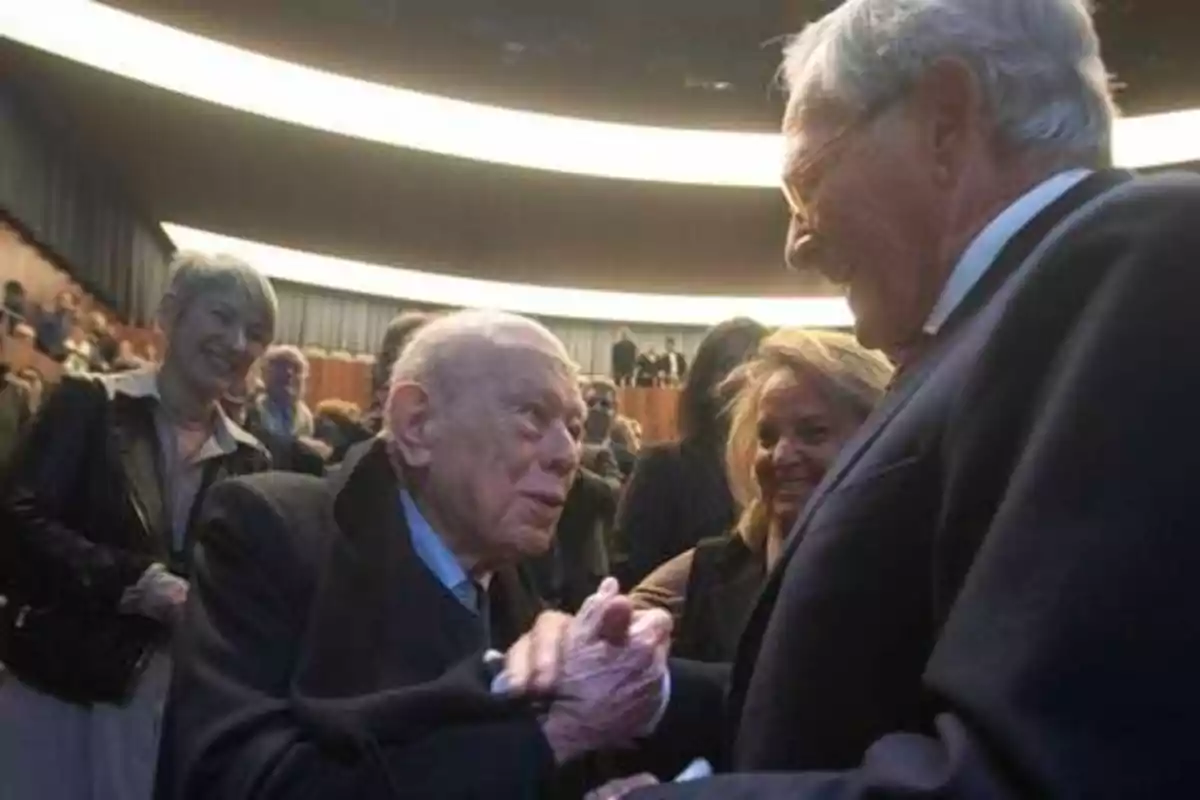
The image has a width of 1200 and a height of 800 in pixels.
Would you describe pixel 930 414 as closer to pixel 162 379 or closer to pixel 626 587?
pixel 162 379

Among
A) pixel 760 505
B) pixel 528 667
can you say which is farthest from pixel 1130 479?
pixel 760 505

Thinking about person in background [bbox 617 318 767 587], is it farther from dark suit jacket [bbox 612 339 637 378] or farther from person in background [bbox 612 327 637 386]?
dark suit jacket [bbox 612 339 637 378]

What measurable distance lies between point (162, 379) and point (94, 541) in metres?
0.40

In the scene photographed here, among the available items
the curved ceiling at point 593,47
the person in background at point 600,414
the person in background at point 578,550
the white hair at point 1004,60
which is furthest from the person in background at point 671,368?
the white hair at point 1004,60

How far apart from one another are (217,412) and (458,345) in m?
1.46

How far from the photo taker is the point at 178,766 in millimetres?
1917

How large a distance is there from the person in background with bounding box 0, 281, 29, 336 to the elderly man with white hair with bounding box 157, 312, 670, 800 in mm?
7438

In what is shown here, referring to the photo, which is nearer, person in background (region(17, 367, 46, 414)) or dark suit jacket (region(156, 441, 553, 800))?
dark suit jacket (region(156, 441, 553, 800))

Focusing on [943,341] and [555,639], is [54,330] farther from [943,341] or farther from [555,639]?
[943,341]

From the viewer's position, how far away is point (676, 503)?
3.78 m

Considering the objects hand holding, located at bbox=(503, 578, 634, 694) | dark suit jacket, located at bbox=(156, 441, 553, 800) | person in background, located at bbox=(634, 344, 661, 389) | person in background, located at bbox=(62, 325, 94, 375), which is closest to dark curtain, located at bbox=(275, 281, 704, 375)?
person in background, located at bbox=(634, 344, 661, 389)

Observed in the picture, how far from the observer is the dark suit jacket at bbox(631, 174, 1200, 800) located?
97cm

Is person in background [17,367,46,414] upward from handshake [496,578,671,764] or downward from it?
downward

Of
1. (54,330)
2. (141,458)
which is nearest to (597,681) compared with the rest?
(141,458)
